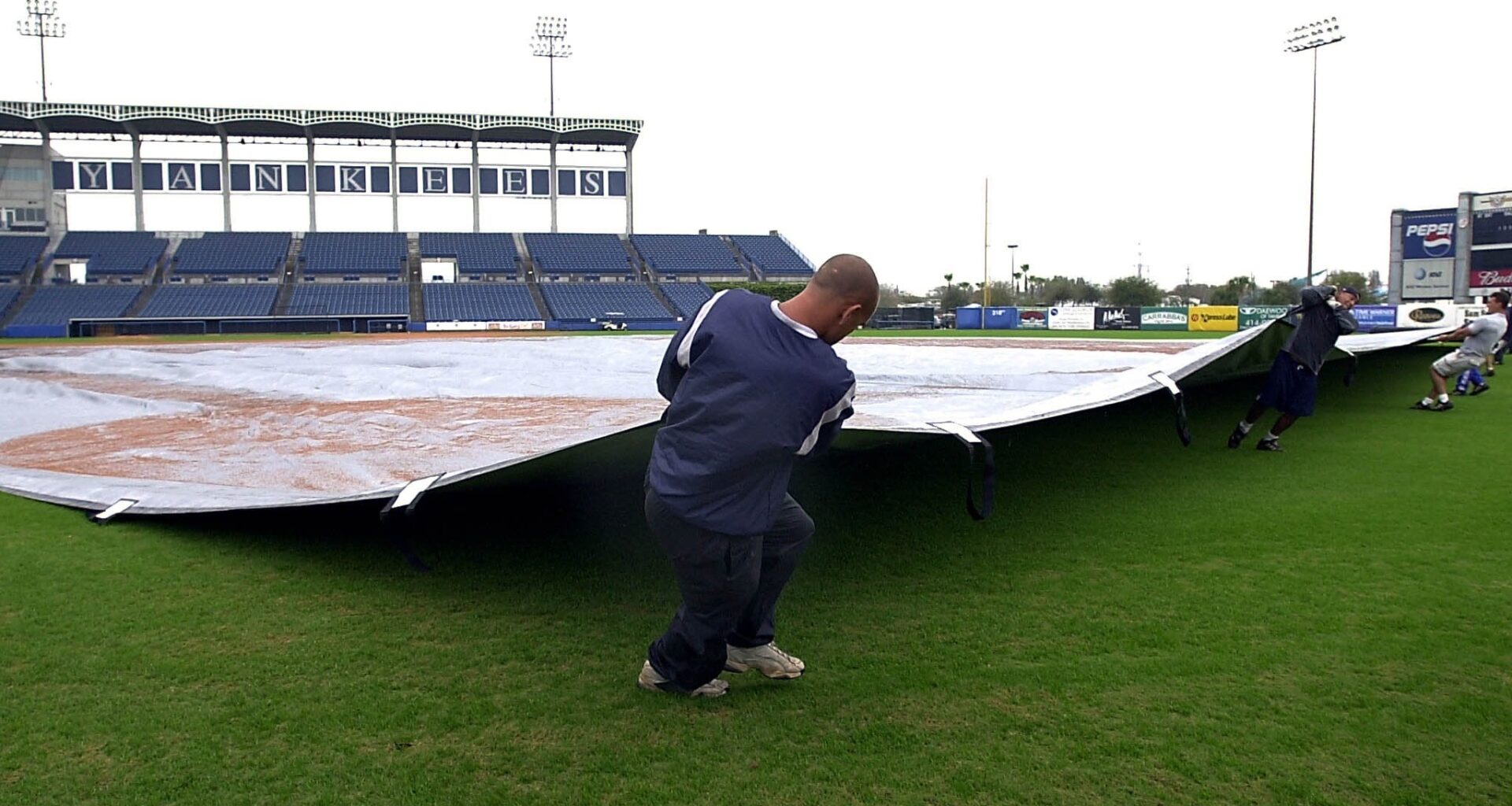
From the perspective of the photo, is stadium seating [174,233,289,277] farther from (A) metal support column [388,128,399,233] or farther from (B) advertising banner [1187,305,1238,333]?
(B) advertising banner [1187,305,1238,333]

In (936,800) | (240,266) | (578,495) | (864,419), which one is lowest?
(936,800)

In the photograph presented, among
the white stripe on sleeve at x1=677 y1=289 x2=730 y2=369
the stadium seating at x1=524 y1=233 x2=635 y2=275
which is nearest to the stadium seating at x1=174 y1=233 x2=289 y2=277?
the stadium seating at x1=524 y1=233 x2=635 y2=275

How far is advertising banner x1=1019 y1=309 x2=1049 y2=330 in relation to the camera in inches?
1724

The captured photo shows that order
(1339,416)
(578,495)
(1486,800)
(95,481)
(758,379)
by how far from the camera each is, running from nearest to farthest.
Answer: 1. (1486,800)
2. (758,379)
3. (578,495)
4. (95,481)
5. (1339,416)

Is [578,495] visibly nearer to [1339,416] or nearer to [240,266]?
[1339,416]

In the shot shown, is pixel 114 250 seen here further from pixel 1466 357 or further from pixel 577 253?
pixel 1466 357

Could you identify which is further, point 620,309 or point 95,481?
point 620,309

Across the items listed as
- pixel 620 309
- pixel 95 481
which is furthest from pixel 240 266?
pixel 95 481

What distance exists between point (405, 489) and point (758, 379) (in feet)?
4.78

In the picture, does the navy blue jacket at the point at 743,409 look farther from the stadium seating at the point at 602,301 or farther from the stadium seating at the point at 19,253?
the stadium seating at the point at 19,253

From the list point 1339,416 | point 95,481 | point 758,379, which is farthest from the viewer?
point 1339,416

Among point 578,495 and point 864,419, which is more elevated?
point 864,419

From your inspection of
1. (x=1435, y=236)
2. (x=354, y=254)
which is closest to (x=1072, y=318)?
(x=1435, y=236)

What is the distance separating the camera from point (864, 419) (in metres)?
3.97
